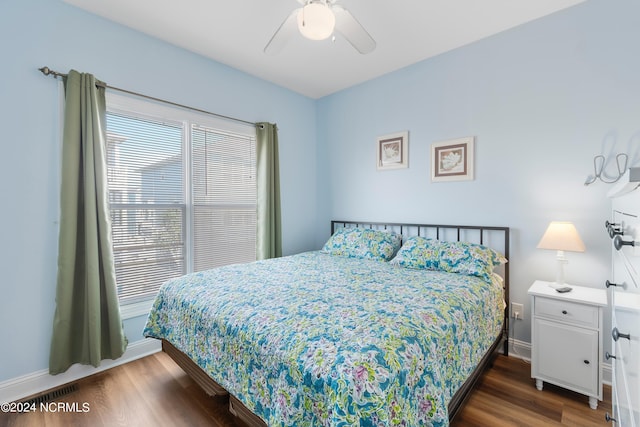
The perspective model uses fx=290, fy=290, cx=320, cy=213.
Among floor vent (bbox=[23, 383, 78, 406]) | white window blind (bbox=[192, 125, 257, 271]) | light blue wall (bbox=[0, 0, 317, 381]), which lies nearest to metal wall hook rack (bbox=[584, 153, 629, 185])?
white window blind (bbox=[192, 125, 257, 271])

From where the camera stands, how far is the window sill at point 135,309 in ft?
7.98

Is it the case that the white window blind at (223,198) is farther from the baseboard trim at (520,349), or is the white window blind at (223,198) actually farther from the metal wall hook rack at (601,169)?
the metal wall hook rack at (601,169)

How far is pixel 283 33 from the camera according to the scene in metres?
1.94

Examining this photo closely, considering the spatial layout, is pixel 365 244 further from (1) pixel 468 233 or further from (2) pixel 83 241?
(2) pixel 83 241

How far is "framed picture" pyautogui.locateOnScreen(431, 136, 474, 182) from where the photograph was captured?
2.66 metres

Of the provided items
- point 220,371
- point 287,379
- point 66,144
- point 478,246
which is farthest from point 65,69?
point 478,246

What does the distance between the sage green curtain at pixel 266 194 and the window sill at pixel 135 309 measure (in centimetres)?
116

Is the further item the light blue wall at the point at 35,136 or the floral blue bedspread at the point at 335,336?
the light blue wall at the point at 35,136

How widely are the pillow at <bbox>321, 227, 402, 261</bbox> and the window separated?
39.0 inches

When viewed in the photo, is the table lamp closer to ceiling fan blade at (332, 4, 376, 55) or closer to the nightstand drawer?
the nightstand drawer

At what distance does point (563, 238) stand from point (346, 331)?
1.74 meters

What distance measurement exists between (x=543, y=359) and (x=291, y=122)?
11.0 ft

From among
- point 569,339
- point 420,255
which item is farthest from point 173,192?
point 569,339

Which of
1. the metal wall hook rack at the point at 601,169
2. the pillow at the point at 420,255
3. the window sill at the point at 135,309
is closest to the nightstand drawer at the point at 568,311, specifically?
the pillow at the point at 420,255
